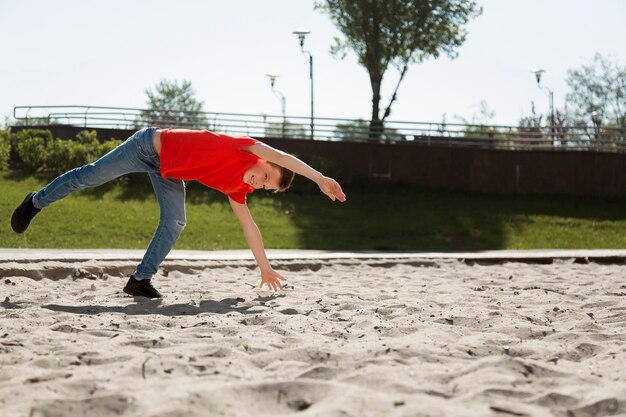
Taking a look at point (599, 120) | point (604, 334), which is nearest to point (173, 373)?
point (604, 334)

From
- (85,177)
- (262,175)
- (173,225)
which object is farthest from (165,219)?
(262,175)

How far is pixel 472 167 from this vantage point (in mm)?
25234

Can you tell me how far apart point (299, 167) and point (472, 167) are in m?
20.3

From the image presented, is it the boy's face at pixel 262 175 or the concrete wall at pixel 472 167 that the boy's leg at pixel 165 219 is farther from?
the concrete wall at pixel 472 167

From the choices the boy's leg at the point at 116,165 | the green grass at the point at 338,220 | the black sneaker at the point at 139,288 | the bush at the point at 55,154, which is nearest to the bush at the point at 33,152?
the bush at the point at 55,154

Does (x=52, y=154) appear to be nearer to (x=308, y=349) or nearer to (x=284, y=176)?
(x=284, y=176)

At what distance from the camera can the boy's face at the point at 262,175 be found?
5.83 m

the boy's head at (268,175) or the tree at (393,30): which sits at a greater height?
the tree at (393,30)

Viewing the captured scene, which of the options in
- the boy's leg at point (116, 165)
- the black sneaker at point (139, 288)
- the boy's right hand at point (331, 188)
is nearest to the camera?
the boy's right hand at point (331, 188)

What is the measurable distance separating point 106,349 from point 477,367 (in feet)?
5.99

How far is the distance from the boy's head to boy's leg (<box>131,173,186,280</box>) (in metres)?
0.77

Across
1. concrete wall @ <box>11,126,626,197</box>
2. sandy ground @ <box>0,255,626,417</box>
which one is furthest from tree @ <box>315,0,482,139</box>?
sandy ground @ <box>0,255,626,417</box>

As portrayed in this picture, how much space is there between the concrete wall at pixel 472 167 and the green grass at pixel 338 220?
0.91m

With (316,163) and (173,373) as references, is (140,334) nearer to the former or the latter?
(173,373)
